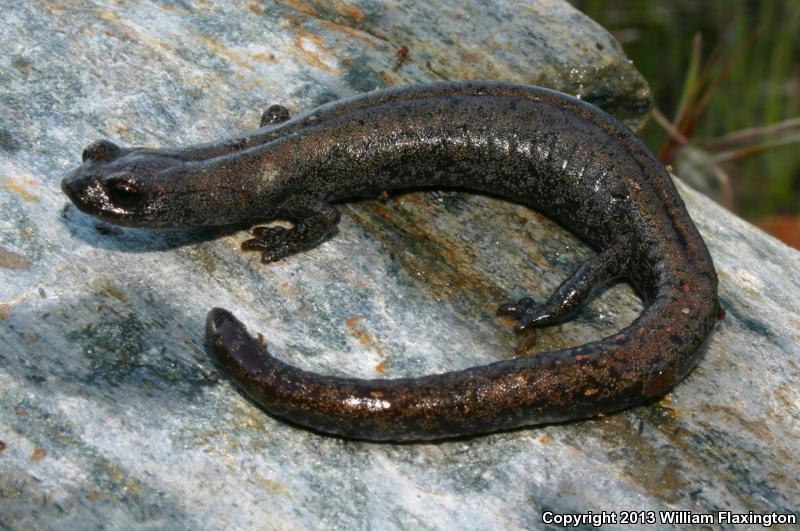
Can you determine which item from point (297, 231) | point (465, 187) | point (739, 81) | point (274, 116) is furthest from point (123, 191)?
point (739, 81)

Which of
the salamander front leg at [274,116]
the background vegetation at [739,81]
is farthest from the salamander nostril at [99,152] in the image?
the background vegetation at [739,81]

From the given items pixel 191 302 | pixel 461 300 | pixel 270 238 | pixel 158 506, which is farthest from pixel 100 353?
pixel 461 300

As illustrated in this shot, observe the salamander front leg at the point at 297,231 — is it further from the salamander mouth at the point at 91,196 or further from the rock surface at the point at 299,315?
the salamander mouth at the point at 91,196

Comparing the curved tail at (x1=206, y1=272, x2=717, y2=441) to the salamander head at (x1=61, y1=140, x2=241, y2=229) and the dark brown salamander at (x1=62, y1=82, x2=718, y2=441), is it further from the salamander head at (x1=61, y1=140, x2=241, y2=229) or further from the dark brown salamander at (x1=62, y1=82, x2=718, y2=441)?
the salamander head at (x1=61, y1=140, x2=241, y2=229)

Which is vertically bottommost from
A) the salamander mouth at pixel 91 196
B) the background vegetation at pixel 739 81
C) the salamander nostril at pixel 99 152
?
the salamander mouth at pixel 91 196

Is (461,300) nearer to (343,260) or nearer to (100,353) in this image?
(343,260)
